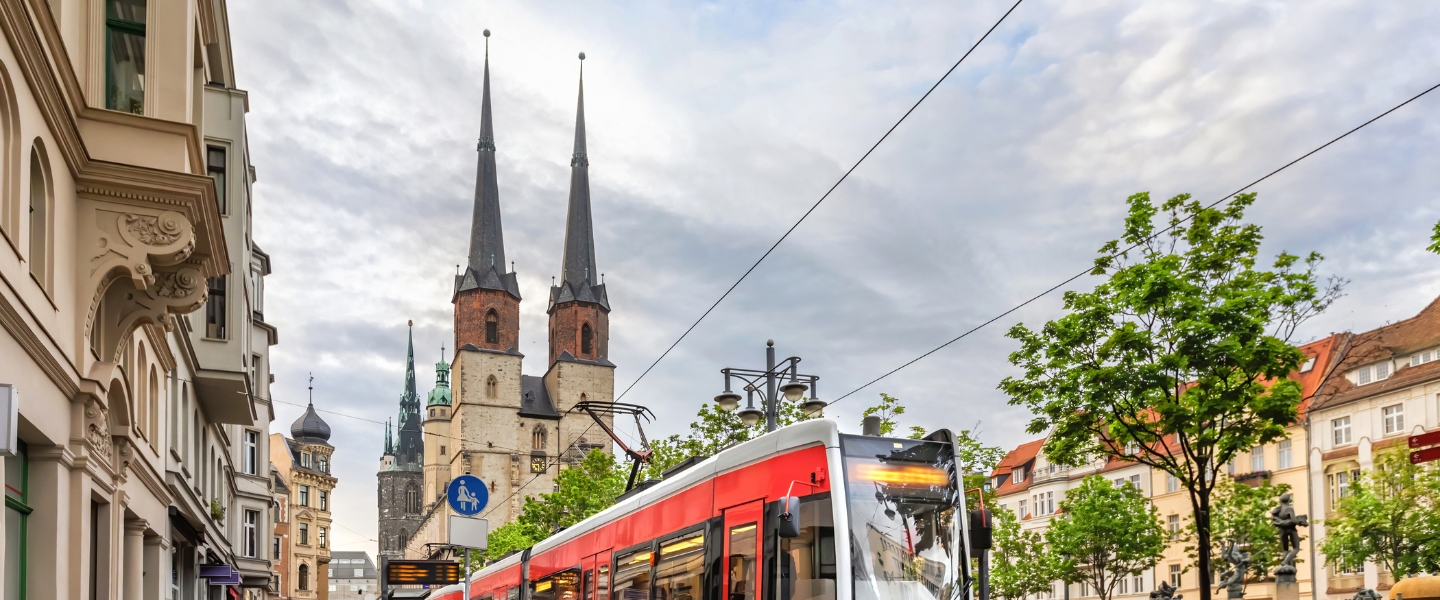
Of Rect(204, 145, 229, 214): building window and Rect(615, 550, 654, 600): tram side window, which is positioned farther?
Rect(204, 145, 229, 214): building window

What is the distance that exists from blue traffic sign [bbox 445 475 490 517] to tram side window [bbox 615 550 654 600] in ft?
5.51

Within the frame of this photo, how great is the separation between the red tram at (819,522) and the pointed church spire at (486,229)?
10903cm

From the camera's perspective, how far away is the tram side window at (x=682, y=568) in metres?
12.0

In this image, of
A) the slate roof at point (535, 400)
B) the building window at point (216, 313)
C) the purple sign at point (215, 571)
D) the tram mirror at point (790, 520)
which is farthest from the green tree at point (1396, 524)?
the slate roof at point (535, 400)

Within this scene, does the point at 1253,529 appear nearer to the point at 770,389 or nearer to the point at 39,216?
the point at 770,389

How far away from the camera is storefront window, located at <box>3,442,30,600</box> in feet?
31.3

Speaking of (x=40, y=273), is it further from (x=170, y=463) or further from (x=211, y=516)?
(x=211, y=516)

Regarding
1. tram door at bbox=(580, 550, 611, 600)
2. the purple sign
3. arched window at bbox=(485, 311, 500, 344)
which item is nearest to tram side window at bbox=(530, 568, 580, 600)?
tram door at bbox=(580, 550, 611, 600)

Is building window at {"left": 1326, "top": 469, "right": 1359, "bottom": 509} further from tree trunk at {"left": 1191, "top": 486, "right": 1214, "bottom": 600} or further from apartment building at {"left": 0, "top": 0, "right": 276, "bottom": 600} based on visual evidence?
apartment building at {"left": 0, "top": 0, "right": 276, "bottom": 600}

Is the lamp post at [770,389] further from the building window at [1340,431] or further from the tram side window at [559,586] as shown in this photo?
the building window at [1340,431]

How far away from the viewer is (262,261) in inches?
1515

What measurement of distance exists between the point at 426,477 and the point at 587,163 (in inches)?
1603

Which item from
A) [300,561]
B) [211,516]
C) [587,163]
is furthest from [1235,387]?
[587,163]

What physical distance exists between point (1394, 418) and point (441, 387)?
122 meters
